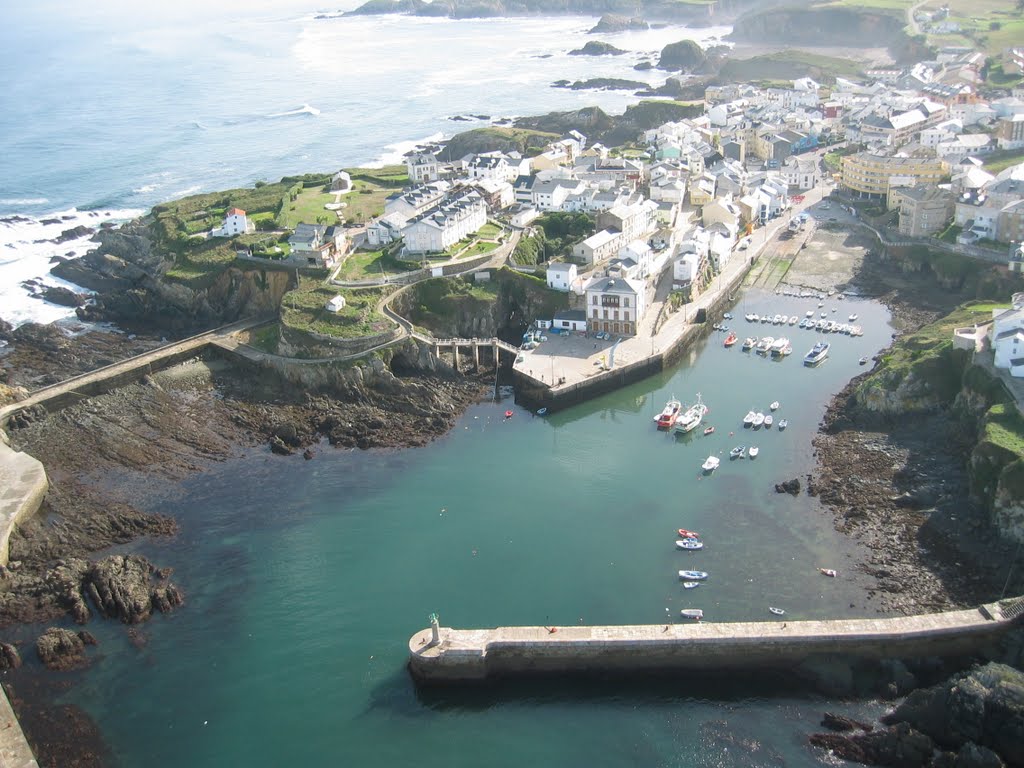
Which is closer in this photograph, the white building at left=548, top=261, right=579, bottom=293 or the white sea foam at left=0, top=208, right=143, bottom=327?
the white building at left=548, top=261, right=579, bottom=293

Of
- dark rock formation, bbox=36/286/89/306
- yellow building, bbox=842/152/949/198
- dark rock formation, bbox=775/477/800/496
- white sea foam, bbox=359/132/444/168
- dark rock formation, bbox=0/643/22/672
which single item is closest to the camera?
dark rock formation, bbox=0/643/22/672

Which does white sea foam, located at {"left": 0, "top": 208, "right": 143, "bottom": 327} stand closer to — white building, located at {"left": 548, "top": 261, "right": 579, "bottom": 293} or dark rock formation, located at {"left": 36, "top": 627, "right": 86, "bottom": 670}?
white building, located at {"left": 548, "top": 261, "right": 579, "bottom": 293}

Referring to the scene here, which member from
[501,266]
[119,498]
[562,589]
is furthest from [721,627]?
[501,266]

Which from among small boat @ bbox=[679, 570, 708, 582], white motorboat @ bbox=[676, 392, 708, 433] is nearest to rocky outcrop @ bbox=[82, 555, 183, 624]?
small boat @ bbox=[679, 570, 708, 582]

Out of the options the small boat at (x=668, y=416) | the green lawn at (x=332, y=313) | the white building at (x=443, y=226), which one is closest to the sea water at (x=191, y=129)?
the green lawn at (x=332, y=313)

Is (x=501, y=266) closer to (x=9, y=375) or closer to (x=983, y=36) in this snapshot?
(x=9, y=375)

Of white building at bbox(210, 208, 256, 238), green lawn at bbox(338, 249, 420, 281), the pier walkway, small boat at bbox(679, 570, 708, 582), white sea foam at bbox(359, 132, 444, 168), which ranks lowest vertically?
small boat at bbox(679, 570, 708, 582)

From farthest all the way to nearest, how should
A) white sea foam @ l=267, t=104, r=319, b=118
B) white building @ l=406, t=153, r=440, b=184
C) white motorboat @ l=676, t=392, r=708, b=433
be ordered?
white sea foam @ l=267, t=104, r=319, b=118
white building @ l=406, t=153, r=440, b=184
white motorboat @ l=676, t=392, r=708, b=433
